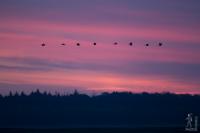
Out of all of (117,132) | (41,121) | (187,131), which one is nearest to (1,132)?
(117,132)

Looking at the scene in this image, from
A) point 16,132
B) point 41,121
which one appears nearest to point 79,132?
point 16,132

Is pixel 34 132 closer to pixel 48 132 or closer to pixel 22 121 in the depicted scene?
pixel 48 132

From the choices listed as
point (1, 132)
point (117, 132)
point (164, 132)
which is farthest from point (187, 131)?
point (1, 132)

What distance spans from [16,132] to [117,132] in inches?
628

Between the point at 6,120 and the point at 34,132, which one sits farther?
the point at 6,120

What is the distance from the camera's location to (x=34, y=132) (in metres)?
118

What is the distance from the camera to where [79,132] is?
119 m

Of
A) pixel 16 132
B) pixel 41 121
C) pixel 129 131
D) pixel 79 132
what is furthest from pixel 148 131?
pixel 41 121

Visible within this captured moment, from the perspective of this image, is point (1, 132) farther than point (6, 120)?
No

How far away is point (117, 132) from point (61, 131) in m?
8.89

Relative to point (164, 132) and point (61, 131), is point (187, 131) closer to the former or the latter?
point (164, 132)

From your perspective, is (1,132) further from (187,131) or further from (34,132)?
(187,131)

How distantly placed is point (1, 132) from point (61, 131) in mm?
10508

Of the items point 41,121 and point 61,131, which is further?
point 41,121
